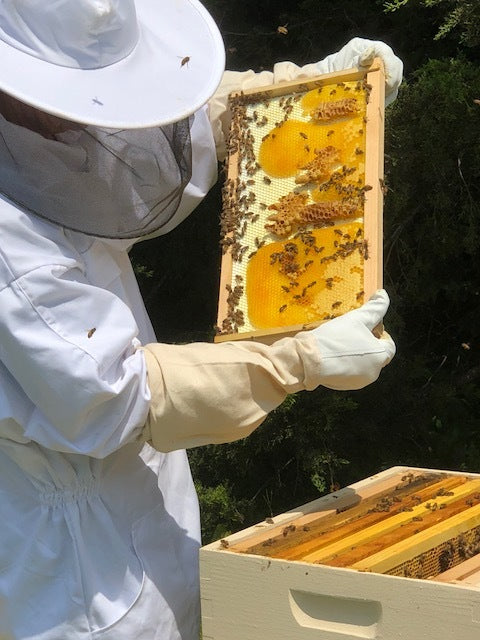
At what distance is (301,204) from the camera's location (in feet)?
Result: 10.0

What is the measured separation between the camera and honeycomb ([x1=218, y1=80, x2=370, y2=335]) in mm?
2877

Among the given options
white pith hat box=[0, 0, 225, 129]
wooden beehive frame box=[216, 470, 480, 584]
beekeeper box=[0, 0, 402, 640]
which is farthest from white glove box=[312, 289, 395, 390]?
white pith hat box=[0, 0, 225, 129]

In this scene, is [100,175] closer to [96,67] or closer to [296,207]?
[96,67]

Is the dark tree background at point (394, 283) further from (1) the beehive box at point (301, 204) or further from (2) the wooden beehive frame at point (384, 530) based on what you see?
(2) the wooden beehive frame at point (384, 530)

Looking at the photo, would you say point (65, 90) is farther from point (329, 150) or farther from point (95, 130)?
point (329, 150)

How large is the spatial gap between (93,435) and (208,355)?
1.09 ft

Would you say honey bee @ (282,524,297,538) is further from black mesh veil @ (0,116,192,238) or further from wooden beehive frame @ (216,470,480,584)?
black mesh veil @ (0,116,192,238)

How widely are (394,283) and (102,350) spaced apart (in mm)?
3053

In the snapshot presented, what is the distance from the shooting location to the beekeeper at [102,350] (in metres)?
2.11

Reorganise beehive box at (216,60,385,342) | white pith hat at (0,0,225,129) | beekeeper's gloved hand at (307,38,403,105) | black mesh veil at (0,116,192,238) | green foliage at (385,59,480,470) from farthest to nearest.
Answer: green foliage at (385,59,480,470) < beekeeper's gloved hand at (307,38,403,105) < beehive box at (216,60,385,342) < black mesh veil at (0,116,192,238) < white pith hat at (0,0,225,129)

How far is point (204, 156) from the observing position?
300 cm

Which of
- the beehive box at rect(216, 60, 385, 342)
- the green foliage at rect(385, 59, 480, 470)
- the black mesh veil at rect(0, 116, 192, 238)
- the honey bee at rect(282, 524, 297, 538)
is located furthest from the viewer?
the green foliage at rect(385, 59, 480, 470)

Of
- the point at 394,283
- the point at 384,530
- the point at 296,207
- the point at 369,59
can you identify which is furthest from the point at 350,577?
the point at 394,283

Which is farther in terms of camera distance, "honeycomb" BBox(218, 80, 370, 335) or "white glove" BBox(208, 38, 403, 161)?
"white glove" BBox(208, 38, 403, 161)
